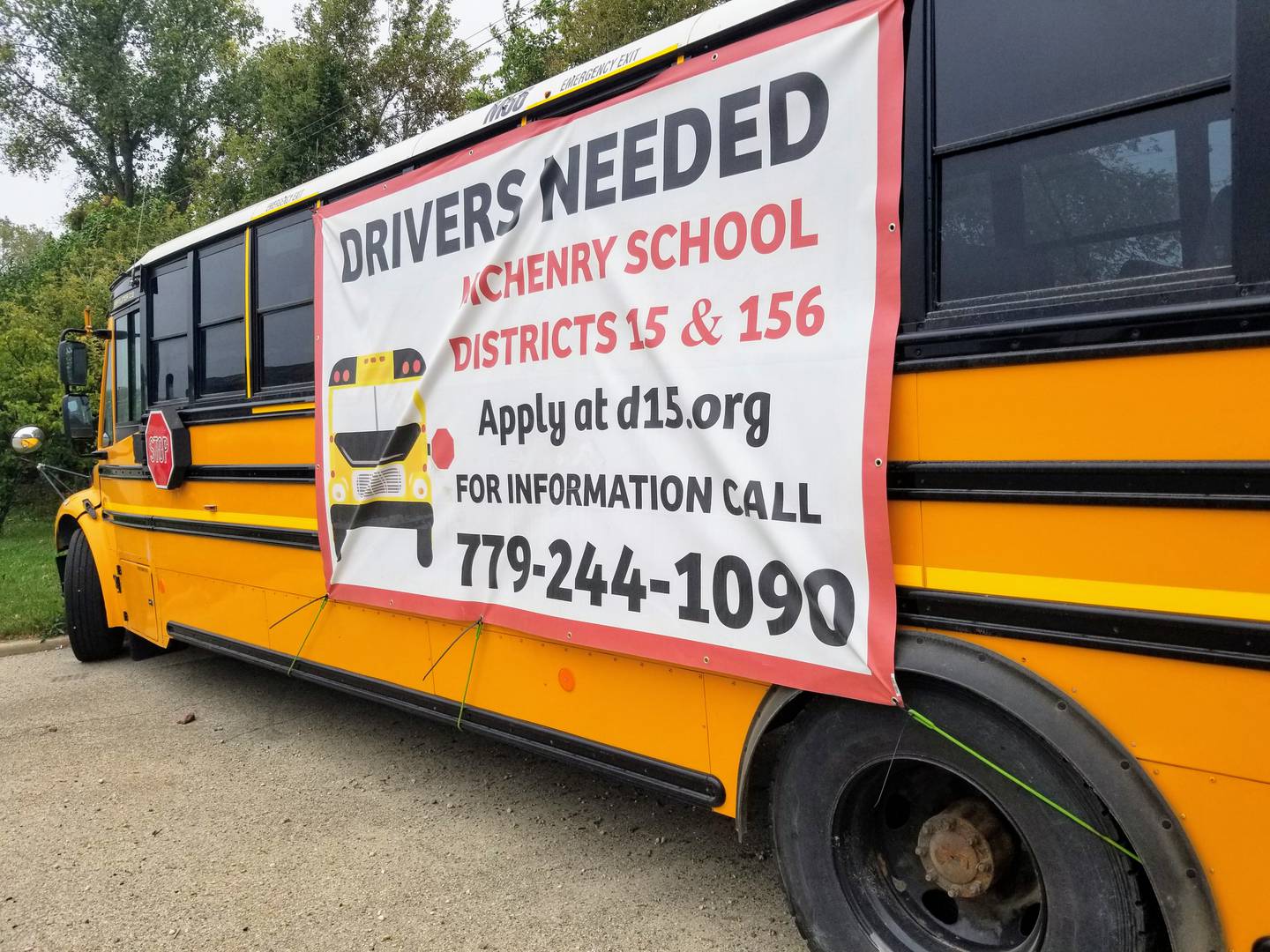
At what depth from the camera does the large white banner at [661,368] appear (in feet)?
6.88

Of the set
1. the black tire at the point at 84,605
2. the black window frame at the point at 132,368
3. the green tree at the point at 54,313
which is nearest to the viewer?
the black window frame at the point at 132,368

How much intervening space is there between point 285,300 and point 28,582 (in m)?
6.49

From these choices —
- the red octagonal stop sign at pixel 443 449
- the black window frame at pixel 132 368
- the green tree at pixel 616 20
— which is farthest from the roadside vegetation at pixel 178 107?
the red octagonal stop sign at pixel 443 449

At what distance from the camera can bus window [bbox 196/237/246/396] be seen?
13.8 ft

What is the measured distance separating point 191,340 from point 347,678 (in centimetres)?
199

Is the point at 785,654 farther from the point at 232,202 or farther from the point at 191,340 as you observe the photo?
the point at 232,202

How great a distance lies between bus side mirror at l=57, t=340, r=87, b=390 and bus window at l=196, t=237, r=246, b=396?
158cm

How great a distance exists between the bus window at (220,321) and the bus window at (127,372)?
3.08 ft

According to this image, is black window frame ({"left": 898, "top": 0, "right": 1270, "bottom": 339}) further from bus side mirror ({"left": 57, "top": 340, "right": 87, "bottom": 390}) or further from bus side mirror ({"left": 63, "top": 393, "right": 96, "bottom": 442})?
bus side mirror ({"left": 63, "top": 393, "right": 96, "bottom": 442})

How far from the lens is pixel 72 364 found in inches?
218

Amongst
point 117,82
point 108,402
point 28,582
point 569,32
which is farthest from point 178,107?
point 108,402

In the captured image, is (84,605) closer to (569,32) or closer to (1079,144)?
(1079,144)


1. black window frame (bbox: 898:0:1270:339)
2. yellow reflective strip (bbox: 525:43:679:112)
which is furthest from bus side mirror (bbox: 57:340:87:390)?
black window frame (bbox: 898:0:1270:339)

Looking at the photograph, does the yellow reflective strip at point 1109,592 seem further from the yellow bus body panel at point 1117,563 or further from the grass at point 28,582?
the grass at point 28,582
